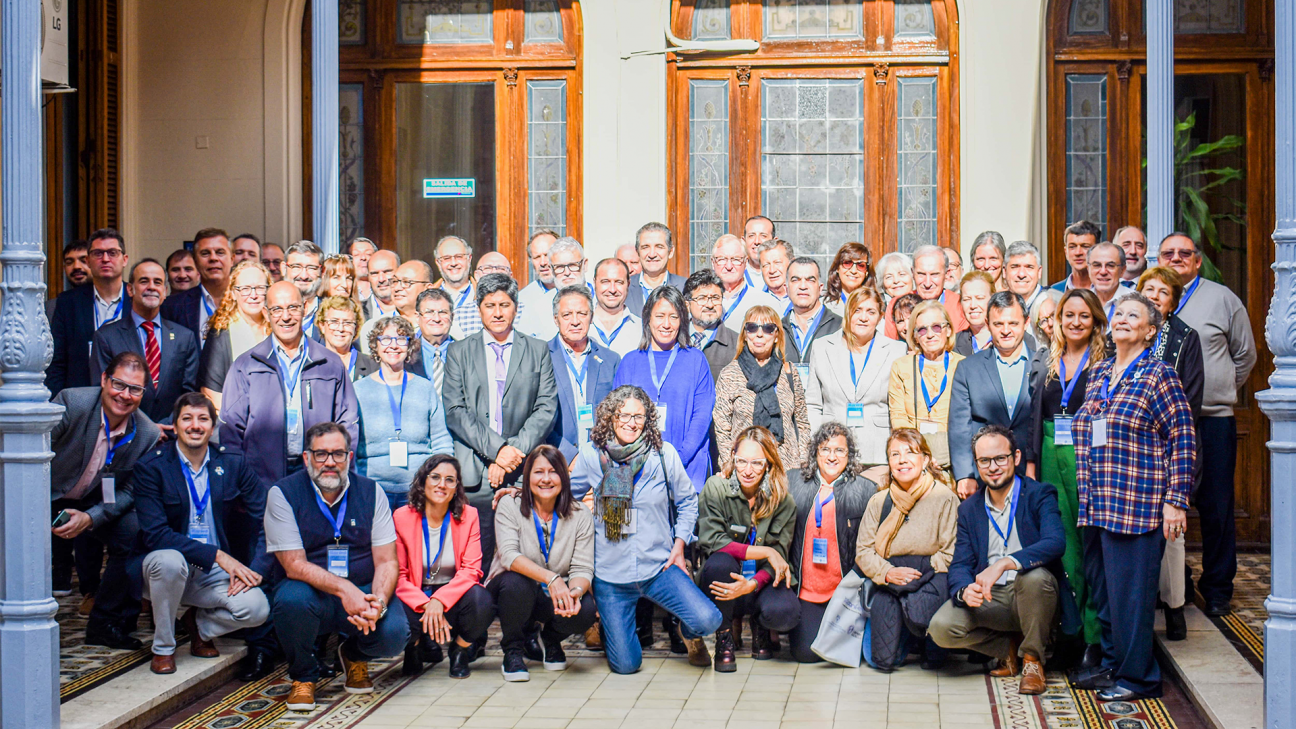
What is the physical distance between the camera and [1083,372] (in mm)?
6273

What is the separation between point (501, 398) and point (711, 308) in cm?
122

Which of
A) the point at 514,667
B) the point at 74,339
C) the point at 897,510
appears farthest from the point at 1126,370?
the point at 74,339

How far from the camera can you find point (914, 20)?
9.52 m

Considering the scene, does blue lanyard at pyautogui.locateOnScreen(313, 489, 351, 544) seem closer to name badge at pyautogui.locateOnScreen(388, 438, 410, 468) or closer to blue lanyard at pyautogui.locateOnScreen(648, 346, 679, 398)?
name badge at pyautogui.locateOnScreen(388, 438, 410, 468)

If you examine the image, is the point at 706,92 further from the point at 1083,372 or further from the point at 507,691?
the point at 507,691

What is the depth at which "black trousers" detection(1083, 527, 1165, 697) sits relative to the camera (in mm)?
5773

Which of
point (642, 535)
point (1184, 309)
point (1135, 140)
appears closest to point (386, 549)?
point (642, 535)

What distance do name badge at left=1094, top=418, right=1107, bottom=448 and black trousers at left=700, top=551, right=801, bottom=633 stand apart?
1603 millimetres

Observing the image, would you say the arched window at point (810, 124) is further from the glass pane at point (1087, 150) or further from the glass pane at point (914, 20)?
the glass pane at point (1087, 150)

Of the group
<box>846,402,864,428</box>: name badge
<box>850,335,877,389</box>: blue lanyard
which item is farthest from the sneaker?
<box>850,335,877,389</box>: blue lanyard

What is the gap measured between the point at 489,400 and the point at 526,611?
3.74ft

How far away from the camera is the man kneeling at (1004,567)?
20.1 ft

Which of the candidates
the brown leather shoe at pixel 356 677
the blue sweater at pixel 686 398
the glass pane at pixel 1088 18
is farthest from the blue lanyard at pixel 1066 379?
the glass pane at pixel 1088 18

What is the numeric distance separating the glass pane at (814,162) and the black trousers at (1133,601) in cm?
411
